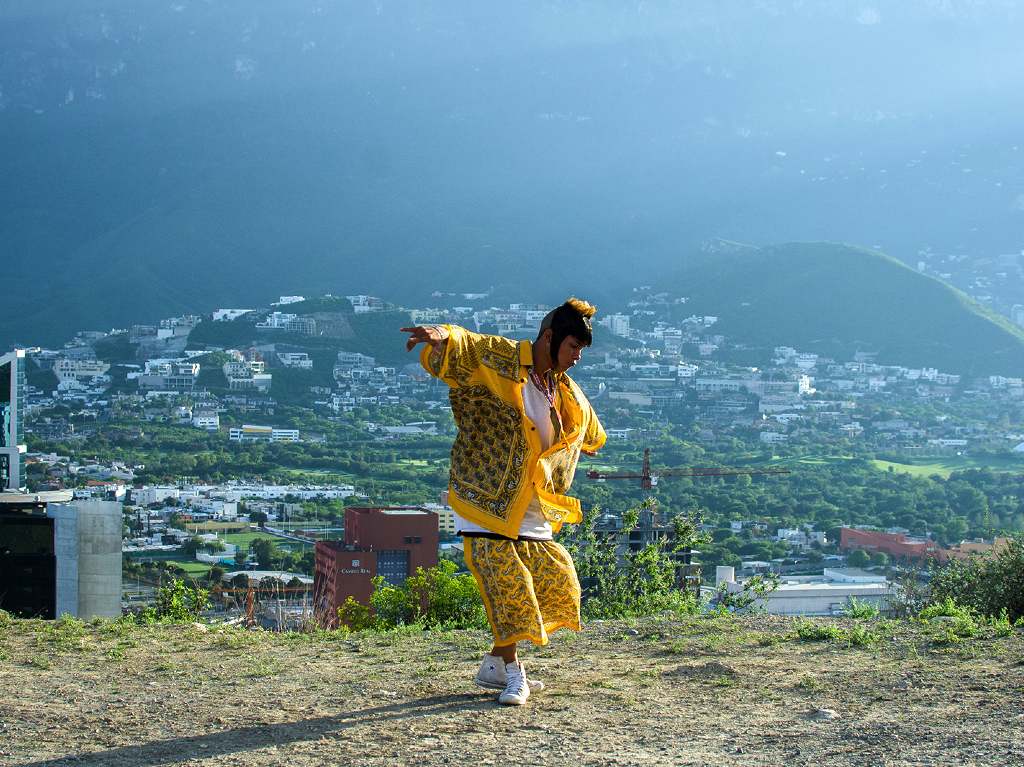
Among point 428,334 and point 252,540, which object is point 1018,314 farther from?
point 428,334

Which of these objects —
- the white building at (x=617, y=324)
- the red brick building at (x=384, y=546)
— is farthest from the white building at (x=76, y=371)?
the red brick building at (x=384, y=546)

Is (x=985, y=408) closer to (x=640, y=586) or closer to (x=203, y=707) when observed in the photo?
(x=640, y=586)

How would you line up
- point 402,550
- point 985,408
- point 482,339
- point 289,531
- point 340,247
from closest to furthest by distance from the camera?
1. point 482,339
2. point 402,550
3. point 289,531
4. point 985,408
5. point 340,247

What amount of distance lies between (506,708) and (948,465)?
39011 mm

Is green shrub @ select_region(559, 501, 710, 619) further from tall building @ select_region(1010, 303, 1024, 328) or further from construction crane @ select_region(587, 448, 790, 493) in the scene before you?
tall building @ select_region(1010, 303, 1024, 328)

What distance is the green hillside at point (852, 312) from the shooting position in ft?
184

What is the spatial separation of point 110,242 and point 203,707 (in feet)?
310

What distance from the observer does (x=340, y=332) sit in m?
51.8

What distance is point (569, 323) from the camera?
3.57m

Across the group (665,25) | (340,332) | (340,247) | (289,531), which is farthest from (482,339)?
(665,25)

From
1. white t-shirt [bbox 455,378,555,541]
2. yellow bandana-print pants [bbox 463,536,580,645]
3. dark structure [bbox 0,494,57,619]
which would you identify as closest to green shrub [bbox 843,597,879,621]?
yellow bandana-print pants [bbox 463,536,580,645]

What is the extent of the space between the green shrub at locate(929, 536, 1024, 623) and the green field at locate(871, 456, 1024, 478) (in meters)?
32.2

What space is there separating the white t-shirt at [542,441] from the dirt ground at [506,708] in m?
0.48

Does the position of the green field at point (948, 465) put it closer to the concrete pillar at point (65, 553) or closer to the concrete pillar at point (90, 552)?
the concrete pillar at point (90, 552)
